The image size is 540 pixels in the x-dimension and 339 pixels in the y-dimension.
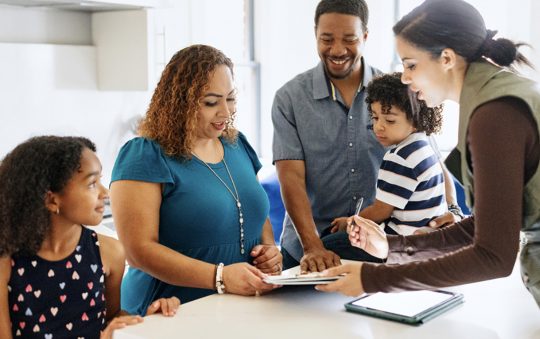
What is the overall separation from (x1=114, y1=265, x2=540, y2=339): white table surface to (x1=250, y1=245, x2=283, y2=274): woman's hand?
216mm

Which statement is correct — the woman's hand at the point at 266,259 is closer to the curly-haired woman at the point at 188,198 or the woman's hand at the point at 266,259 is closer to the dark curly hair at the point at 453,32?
the curly-haired woman at the point at 188,198

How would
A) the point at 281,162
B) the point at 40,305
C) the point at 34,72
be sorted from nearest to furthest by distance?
the point at 40,305, the point at 281,162, the point at 34,72

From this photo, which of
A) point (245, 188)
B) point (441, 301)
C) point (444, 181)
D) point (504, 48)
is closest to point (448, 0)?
point (504, 48)

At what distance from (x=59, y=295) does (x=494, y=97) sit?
1.03 meters

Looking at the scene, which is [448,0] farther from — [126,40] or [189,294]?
[126,40]

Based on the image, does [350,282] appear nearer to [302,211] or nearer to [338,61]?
[302,211]

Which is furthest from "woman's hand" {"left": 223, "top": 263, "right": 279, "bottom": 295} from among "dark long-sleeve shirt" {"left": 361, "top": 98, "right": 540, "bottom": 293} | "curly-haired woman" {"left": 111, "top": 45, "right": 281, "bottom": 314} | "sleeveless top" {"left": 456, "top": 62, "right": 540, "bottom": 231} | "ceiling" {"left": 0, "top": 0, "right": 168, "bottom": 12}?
"ceiling" {"left": 0, "top": 0, "right": 168, "bottom": 12}

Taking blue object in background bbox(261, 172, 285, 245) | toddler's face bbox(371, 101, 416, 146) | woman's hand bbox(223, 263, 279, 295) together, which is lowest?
blue object in background bbox(261, 172, 285, 245)

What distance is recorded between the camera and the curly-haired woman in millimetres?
1831

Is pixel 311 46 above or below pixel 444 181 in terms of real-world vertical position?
above

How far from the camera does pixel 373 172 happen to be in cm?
236

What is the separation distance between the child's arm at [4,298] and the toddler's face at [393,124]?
1147mm

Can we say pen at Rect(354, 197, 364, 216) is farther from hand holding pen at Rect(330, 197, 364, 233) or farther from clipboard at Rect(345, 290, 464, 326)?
clipboard at Rect(345, 290, 464, 326)

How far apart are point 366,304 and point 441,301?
173 millimetres
